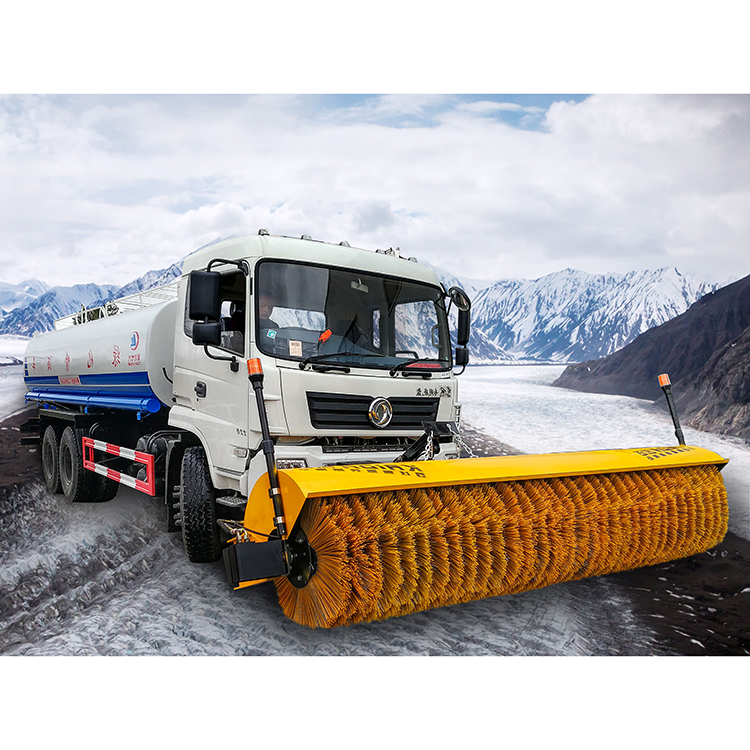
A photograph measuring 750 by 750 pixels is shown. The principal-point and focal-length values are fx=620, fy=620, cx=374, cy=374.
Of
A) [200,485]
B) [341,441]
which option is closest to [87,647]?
[200,485]

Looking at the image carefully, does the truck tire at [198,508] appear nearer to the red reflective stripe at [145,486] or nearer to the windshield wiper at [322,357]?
the red reflective stripe at [145,486]

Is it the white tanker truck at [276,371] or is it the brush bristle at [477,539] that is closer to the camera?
the brush bristle at [477,539]

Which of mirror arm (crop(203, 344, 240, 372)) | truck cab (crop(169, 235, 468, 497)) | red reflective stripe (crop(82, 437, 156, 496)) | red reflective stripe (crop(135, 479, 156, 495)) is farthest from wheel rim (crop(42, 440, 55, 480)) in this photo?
mirror arm (crop(203, 344, 240, 372))

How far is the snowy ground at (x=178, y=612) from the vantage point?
3732 mm

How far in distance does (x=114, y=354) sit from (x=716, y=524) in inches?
214

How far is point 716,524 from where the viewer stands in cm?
470

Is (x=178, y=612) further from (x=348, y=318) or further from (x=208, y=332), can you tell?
(x=348, y=318)

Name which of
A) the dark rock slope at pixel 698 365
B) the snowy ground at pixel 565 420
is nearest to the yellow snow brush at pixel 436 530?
the snowy ground at pixel 565 420

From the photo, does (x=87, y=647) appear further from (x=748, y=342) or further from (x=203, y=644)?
(x=748, y=342)

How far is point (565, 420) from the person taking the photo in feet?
41.1

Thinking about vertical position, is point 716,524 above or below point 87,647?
above

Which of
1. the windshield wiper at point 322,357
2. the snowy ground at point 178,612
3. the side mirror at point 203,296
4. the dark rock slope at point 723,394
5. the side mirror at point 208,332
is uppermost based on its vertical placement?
the side mirror at point 203,296

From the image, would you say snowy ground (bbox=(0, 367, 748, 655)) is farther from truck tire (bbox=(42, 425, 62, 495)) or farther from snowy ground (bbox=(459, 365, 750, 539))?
snowy ground (bbox=(459, 365, 750, 539))

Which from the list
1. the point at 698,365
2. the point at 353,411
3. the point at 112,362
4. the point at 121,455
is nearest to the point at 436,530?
the point at 353,411
